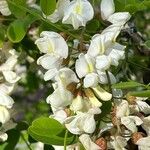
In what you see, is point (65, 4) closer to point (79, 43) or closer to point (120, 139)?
point (79, 43)

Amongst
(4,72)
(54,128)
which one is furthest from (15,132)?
(54,128)

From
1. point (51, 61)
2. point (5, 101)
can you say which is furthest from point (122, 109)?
point (5, 101)

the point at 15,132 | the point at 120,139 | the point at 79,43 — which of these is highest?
the point at 79,43

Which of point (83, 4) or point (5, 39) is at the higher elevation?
point (83, 4)

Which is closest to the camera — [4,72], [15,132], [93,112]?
[93,112]

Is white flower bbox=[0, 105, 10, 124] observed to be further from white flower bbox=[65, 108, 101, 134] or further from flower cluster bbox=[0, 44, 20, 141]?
white flower bbox=[65, 108, 101, 134]

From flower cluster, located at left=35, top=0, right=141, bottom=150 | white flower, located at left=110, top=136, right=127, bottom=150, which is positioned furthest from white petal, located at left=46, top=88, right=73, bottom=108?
white flower, located at left=110, top=136, right=127, bottom=150
